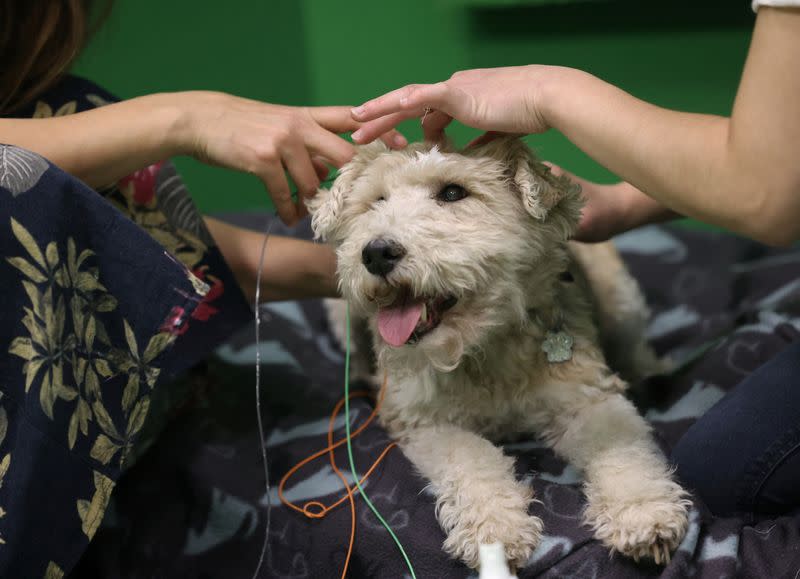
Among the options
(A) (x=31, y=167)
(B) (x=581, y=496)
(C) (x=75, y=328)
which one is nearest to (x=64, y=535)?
(C) (x=75, y=328)

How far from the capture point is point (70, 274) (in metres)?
1.17

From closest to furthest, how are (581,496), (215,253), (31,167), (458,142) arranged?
(31,167) < (581,496) < (458,142) < (215,253)

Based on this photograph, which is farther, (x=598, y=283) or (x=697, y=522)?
(x=598, y=283)

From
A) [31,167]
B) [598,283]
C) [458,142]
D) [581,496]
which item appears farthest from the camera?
[598,283]

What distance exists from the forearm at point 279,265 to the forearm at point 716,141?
73 cm

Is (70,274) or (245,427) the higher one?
(70,274)

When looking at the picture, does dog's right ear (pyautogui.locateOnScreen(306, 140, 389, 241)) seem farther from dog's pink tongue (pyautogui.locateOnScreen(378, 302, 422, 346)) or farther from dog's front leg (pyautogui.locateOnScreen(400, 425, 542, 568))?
dog's front leg (pyautogui.locateOnScreen(400, 425, 542, 568))

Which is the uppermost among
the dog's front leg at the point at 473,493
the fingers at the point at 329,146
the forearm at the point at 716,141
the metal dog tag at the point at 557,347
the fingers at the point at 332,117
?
the forearm at the point at 716,141

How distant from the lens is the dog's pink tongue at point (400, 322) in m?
1.25

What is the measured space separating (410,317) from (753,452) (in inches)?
22.7

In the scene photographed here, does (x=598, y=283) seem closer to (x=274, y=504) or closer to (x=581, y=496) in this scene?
(x=581, y=496)

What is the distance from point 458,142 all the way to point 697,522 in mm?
729

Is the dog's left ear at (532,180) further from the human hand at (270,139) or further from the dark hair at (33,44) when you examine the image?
the dark hair at (33,44)

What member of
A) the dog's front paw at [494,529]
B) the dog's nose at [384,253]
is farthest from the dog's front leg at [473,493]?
the dog's nose at [384,253]
